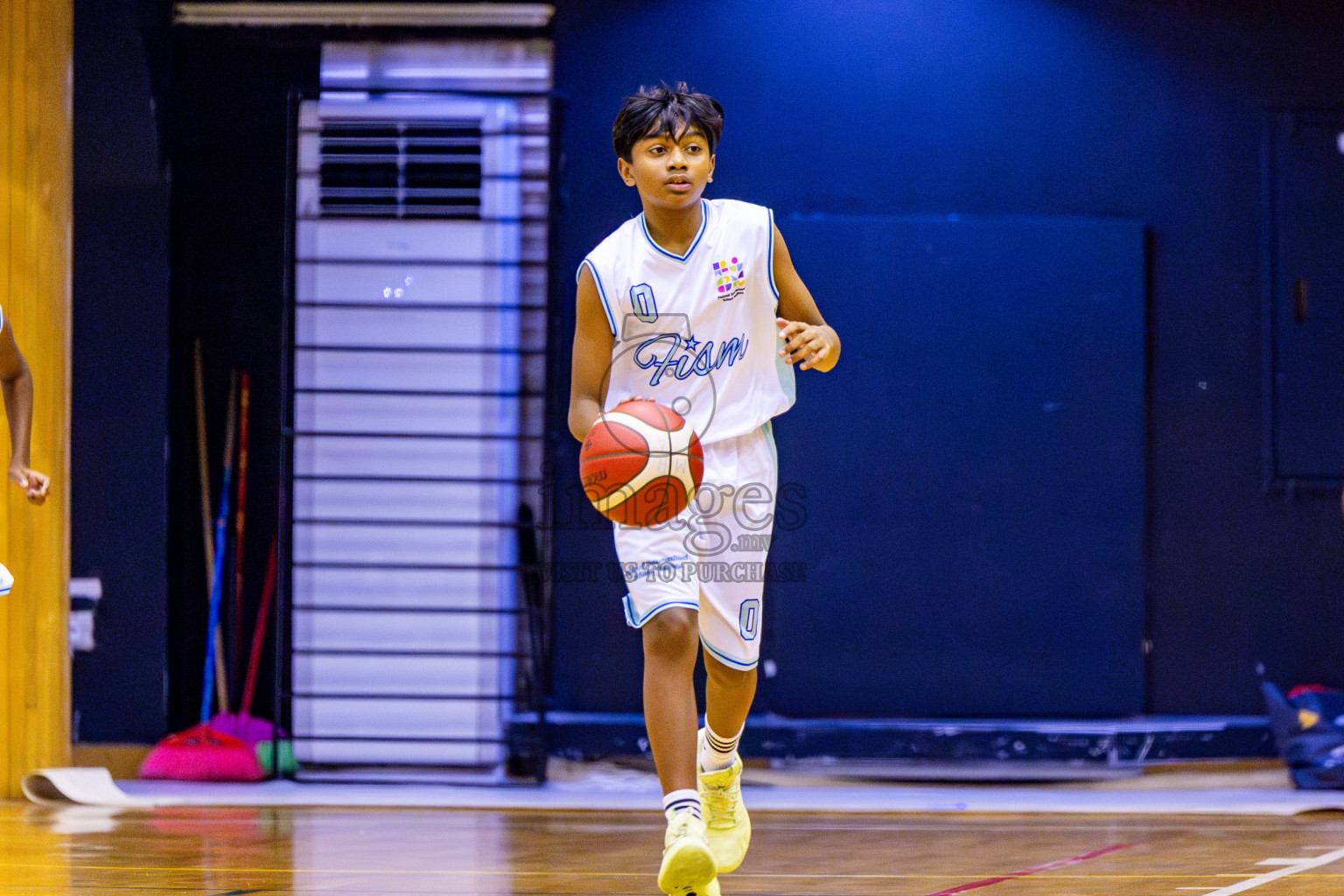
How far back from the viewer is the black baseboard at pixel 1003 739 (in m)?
5.30

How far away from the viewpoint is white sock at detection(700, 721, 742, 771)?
3344 mm

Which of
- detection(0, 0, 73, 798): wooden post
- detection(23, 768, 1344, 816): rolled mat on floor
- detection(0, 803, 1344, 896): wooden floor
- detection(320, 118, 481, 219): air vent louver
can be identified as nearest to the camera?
detection(0, 803, 1344, 896): wooden floor

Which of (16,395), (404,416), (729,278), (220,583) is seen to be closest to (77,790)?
(220,583)

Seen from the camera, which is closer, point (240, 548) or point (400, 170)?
point (400, 170)

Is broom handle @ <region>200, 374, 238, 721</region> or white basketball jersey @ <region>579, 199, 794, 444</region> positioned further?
broom handle @ <region>200, 374, 238, 721</region>

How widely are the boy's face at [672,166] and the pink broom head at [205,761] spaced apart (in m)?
3.16

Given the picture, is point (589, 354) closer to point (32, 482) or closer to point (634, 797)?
point (32, 482)

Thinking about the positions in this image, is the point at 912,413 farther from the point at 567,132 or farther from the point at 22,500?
the point at 22,500

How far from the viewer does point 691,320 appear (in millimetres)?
3188

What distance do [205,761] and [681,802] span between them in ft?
9.99

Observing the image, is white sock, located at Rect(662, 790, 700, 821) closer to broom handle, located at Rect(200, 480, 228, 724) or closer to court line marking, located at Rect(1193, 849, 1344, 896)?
court line marking, located at Rect(1193, 849, 1344, 896)

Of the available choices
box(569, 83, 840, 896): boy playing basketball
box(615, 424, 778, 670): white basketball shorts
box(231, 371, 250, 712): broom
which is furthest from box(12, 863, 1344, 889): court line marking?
box(231, 371, 250, 712): broom

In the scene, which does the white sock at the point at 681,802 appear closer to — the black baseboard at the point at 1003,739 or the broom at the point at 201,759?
the black baseboard at the point at 1003,739

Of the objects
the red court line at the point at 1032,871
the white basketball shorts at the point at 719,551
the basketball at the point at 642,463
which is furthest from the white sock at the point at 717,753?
the basketball at the point at 642,463
